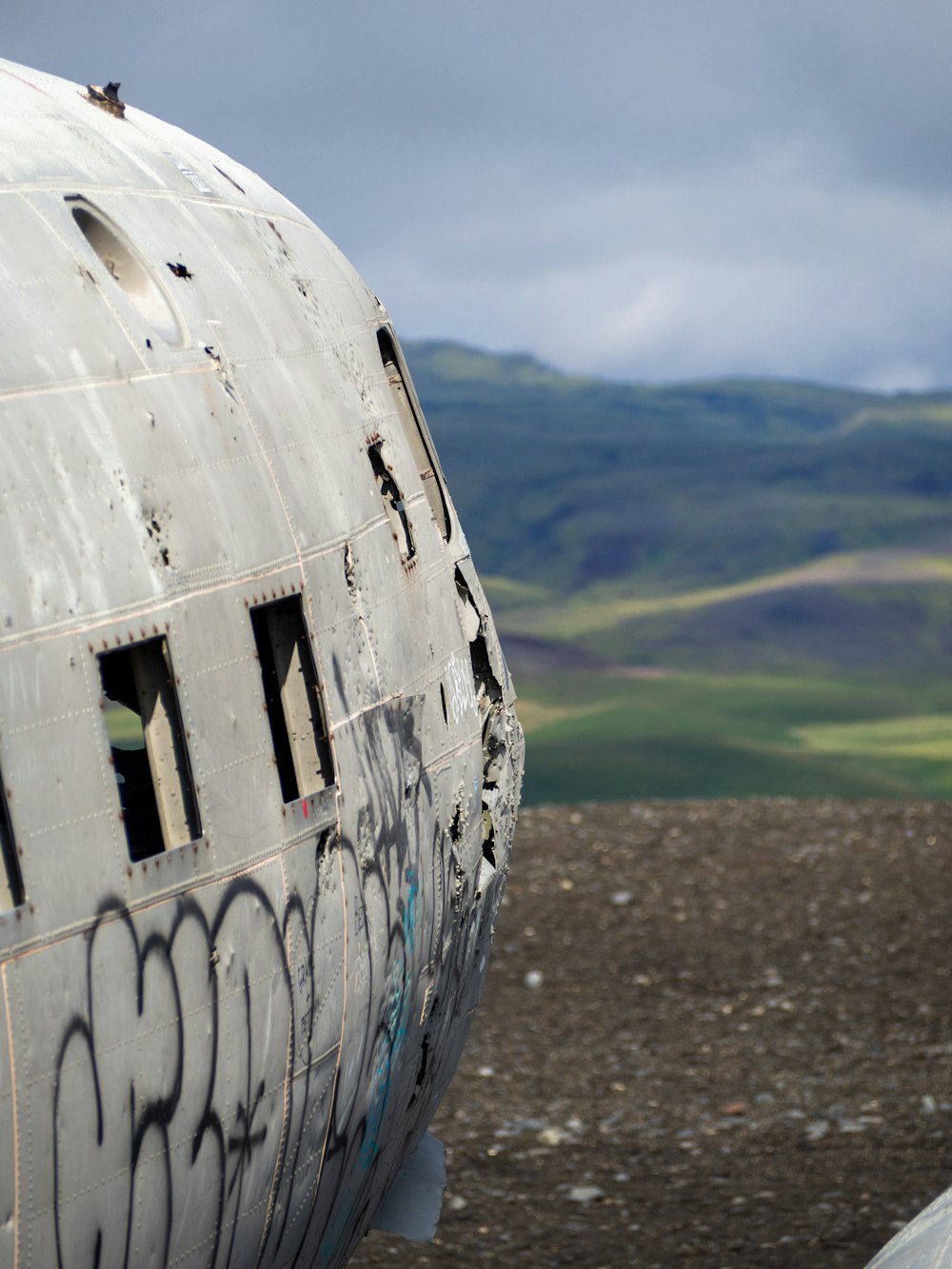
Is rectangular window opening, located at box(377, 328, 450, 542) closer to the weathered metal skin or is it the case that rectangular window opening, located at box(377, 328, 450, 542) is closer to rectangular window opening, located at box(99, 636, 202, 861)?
the weathered metal skin

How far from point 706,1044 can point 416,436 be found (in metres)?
10.2

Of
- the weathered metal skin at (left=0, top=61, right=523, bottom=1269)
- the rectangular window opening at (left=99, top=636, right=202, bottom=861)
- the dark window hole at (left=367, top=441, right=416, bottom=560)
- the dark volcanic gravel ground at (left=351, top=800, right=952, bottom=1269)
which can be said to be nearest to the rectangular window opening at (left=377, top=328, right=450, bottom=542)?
the weathered metal skin at (left=0, top=61, right=523, bottom=1269)

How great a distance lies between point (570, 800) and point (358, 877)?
65.3ft

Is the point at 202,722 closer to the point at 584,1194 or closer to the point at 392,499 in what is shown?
the point at 392,499

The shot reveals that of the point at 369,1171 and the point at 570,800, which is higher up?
the point at 369,1171

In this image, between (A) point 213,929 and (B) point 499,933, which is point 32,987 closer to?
(A) point 213,929

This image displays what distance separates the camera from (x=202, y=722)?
5059mm

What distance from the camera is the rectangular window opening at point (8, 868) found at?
440cm

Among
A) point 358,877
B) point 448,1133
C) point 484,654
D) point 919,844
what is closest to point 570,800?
point 919,844

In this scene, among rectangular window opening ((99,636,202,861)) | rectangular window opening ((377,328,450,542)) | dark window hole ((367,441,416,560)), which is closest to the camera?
rectangular window opening ((99,636,202,861))

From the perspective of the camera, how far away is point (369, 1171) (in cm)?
692

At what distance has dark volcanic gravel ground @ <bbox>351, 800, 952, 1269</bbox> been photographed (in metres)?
11.7

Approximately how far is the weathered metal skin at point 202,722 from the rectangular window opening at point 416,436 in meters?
0.34

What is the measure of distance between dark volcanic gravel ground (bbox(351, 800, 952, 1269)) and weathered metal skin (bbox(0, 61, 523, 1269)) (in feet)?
17.9
